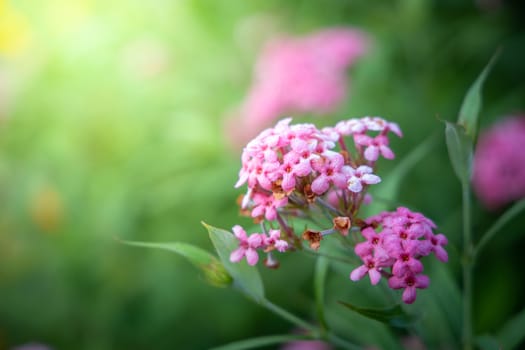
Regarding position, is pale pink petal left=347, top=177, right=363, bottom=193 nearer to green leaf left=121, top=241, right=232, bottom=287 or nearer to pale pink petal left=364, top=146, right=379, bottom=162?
pale pink petal left=364, top=146, right=379, bottom=162

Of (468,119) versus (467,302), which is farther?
(467,302)

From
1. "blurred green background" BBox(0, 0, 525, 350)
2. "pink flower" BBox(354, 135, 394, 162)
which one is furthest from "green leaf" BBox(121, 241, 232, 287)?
"blurred green background" BBox(0, 0, 525, 350)

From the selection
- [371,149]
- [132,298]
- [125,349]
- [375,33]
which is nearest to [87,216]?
[132,298]

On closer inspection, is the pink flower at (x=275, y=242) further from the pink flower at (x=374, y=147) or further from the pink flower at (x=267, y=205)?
the pink flower at (x=374, y=147)

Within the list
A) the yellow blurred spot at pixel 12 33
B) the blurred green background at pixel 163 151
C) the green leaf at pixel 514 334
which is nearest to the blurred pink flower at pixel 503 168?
the blurred green background at pixel 163 151

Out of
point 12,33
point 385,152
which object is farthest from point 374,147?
point 12,33

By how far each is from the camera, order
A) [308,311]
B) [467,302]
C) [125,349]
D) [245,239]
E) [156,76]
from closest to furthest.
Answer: [245,239] < [467,302] < [308,311] < [125,349] < [156,76]

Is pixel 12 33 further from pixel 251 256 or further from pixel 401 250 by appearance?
pixel 401 250

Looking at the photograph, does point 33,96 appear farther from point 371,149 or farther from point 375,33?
point 371,149
